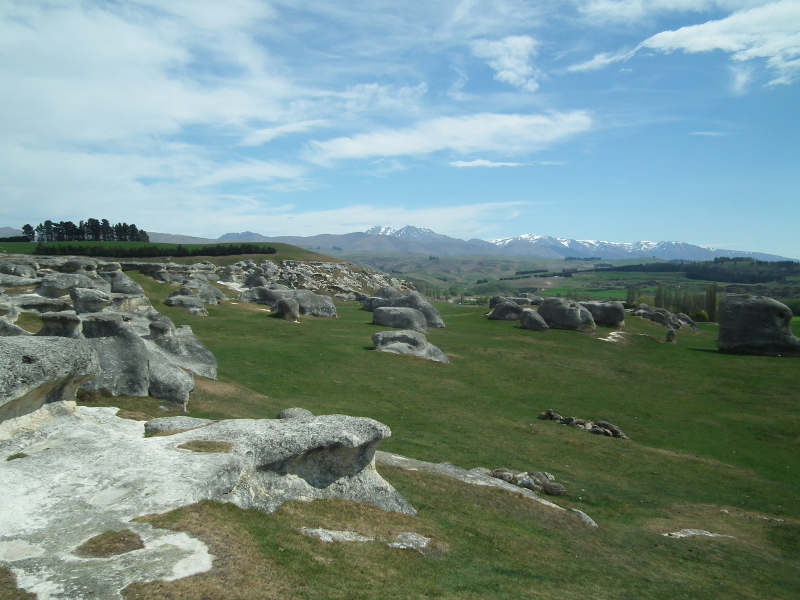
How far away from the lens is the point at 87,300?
120 feet

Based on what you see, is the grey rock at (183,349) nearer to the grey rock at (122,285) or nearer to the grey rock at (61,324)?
the grey rock at (61,324)

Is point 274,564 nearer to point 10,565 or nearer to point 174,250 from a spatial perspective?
point 10,565

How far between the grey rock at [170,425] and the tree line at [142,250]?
110 metres

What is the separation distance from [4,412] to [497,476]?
18025 millimetres

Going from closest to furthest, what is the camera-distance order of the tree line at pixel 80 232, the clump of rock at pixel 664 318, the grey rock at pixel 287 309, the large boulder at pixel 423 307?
the grey rock at pixel 287 309 < the large boulder at pixel 423 307 < the clump of rock at pixel 664 318 < the tree line at pixel 80 232

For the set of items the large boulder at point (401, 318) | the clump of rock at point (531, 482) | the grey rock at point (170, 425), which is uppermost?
the grey rock at point (170, 425)

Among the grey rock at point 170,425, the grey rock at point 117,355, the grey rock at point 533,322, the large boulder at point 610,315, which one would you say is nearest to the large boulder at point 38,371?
the grey rock at point 170,425

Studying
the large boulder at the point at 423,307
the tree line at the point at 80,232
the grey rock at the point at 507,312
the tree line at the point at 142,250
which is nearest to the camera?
the large boulder at the point at 423,307

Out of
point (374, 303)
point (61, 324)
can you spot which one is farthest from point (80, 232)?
point (61, 324)

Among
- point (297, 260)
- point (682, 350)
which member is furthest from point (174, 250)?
point (682, 350)

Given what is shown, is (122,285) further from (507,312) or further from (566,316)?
(566,316)

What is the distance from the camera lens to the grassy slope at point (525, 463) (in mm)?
12883

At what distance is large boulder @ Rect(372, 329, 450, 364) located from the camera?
161 ft

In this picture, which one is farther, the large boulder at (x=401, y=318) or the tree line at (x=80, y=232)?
the tree line at (x=80, y=232)
